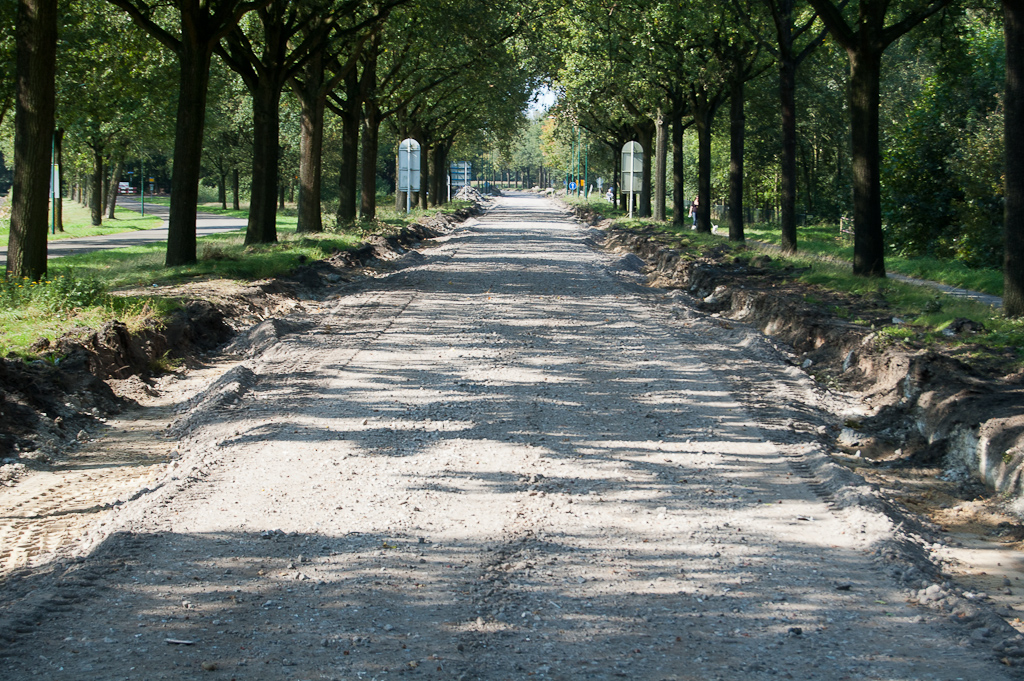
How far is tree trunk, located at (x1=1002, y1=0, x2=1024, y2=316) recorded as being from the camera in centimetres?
1086

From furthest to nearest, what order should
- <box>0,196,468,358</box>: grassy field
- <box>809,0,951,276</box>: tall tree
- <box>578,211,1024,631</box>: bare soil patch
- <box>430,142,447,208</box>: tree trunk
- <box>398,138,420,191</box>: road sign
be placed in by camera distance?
<box>430,142,447,208</box>: tree trunk, <box>398,138,420,191</box>: road sign, <box>809,0,951,276</box>: tall tree, <box>0,196,468,358</box>: grassy field, <box>578,211,1024,631</box>: bare soil patch

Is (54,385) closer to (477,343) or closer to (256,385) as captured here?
(256,385)

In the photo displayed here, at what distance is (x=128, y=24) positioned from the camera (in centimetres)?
2073

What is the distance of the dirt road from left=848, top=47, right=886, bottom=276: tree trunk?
7.24 m

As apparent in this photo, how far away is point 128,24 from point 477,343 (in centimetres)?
1485

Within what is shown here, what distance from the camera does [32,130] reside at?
41.2ft

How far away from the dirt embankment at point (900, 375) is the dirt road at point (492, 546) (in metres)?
0.73

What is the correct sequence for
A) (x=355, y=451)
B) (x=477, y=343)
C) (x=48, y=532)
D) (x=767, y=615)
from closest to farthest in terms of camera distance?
(x=767, y=615)
(x=48, y=532)
(x=355, y=451)
(x=477, y=343)

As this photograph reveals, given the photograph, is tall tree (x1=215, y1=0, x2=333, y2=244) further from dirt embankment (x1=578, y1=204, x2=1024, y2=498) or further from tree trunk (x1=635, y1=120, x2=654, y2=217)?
tree trunk (x1=635, y1=120, x2=654, y2=217)

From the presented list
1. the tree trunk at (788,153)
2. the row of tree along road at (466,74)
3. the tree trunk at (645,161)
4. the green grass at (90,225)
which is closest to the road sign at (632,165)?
the tree trunk at (645,161)

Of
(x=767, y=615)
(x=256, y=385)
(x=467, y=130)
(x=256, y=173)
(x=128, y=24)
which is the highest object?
(x=467, y=130)

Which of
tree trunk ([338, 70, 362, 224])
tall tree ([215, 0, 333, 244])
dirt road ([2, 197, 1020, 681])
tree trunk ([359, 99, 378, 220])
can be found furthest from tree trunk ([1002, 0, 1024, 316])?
tree trunk ([359, 99, 378, 220])

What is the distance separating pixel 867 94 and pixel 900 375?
8.02 m

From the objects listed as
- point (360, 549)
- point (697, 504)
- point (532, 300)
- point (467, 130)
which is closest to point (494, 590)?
point (360, 549)
